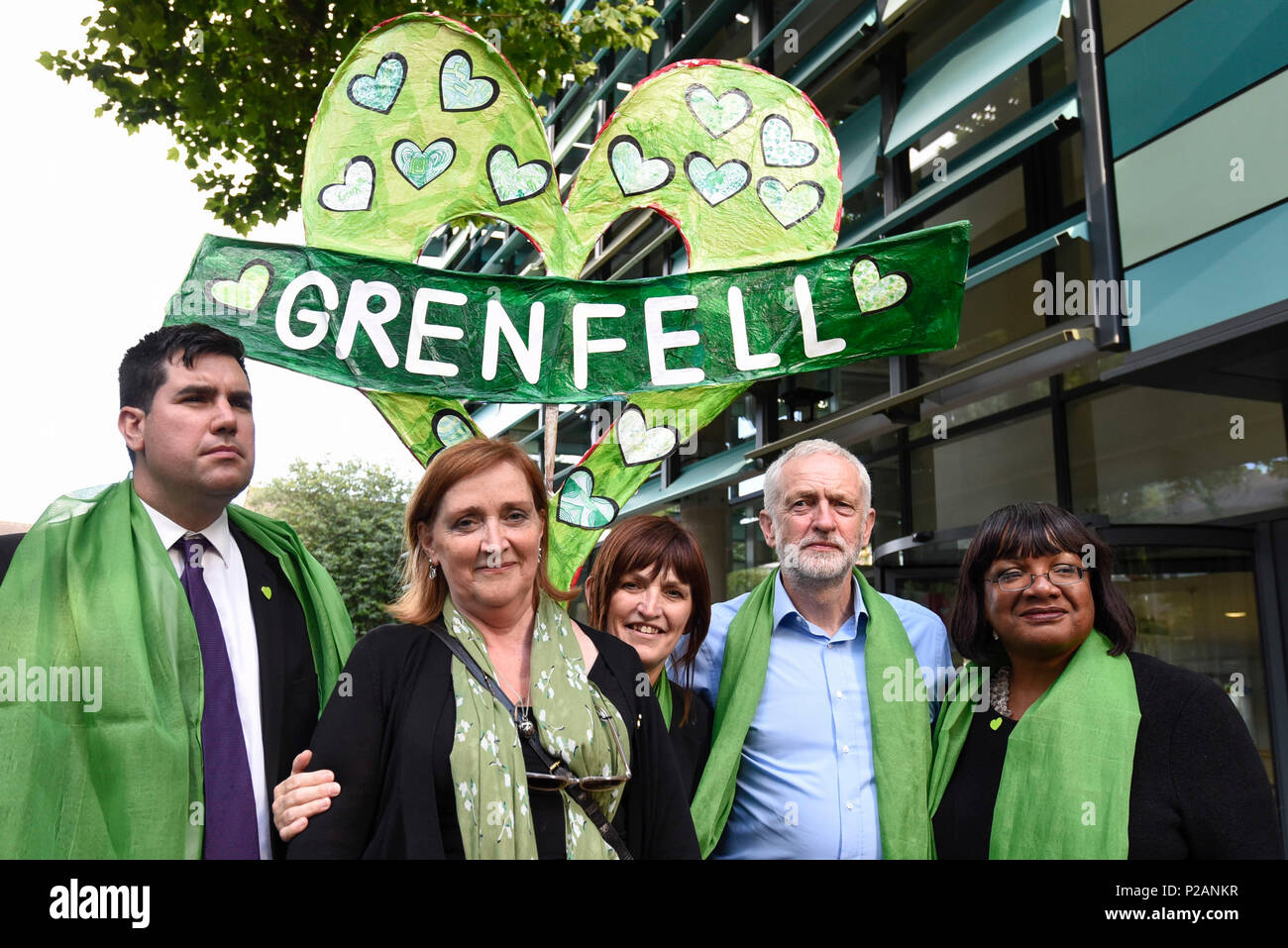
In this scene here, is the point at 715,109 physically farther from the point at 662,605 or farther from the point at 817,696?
the point at 817,696

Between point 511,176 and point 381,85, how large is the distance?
0.57 metres

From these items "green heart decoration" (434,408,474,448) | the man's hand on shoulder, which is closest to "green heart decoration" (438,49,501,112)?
"green heart decoration" (434,408,474,448)

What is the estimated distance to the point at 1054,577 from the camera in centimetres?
262

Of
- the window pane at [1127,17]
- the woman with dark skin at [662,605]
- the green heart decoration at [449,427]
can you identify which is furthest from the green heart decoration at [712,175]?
the window pane at [1127,17]

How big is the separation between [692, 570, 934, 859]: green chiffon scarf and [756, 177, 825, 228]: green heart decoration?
4.87ft

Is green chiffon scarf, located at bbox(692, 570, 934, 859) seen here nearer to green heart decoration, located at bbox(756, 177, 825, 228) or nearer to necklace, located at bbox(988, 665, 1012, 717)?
necklace, located at bbox(988, 665, 1012, 717)

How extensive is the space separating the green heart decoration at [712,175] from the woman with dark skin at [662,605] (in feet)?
4.73

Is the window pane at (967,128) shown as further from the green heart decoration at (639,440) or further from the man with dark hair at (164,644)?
the man with dark hair at (164,644)

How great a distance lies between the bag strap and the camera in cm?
212

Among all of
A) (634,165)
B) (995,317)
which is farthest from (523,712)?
(995,317)
